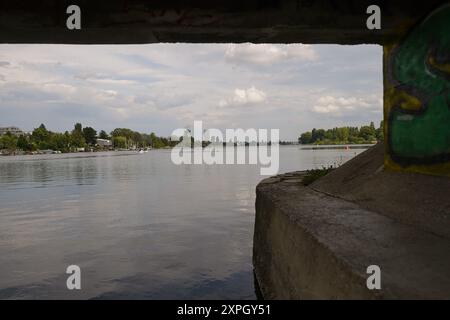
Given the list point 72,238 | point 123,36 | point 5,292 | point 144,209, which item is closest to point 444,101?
point 123,36

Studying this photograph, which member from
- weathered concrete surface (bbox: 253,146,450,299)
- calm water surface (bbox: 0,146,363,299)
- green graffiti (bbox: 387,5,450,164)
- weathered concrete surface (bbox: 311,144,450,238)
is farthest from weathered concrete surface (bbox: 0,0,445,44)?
calm water surface (bbox: 0,146,363,299)

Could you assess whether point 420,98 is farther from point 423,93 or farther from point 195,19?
point 195,19

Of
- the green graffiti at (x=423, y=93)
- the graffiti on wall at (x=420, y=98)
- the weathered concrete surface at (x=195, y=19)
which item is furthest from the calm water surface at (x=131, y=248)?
the weathered concrete surface at (x=195, y=19)

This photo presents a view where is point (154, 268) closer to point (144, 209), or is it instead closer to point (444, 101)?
point (444, 101)

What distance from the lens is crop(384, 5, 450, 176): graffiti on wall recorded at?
7.48 meters

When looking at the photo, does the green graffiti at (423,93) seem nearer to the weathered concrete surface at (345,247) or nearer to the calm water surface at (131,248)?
the weathered concrete surface at (345,247)

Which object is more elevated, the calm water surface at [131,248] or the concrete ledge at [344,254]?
the concrete ledge at [344,254]

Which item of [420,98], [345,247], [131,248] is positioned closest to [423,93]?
A: [420,98]

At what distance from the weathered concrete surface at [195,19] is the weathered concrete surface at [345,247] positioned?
349 cm

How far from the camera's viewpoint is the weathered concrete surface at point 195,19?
21.8 ft

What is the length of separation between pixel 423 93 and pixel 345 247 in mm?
4991

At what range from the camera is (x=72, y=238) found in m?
16.8

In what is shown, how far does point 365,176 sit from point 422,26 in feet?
13.3

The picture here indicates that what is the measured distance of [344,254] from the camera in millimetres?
4473
